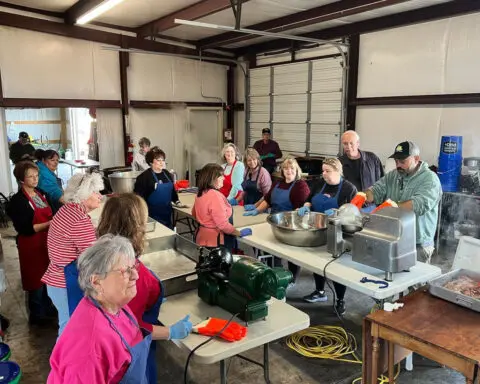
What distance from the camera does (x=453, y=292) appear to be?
7.07 feet

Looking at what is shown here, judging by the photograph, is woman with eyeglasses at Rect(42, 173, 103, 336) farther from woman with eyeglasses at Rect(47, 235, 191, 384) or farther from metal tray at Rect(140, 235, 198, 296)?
woman with eyeglasses at Rect(47, 235, 191, 384)

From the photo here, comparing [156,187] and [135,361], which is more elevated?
[156,187]

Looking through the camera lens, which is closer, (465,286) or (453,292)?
(453,292)

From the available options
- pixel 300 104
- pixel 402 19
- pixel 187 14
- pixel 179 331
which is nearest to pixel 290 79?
pixel 300 104

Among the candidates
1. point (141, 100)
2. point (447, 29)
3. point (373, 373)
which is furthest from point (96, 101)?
point (373, 373)

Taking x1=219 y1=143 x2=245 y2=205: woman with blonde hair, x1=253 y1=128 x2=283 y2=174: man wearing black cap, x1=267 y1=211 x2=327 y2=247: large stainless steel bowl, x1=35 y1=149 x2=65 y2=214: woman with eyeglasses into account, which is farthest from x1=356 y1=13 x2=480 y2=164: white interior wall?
x1=35 y1=149 x2=65 y2=214: woman with eyeglasses

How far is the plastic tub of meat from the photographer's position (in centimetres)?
211

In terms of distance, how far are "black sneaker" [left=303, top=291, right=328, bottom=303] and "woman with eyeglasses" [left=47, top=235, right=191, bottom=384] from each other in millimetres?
2705

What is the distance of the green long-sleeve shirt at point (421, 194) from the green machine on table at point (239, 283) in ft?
4.61

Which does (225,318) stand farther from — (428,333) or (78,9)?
(78,9)

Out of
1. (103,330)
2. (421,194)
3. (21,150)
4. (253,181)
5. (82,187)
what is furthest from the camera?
(21,150)

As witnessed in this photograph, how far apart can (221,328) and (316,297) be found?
2.35 metres

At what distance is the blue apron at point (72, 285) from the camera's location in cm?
224

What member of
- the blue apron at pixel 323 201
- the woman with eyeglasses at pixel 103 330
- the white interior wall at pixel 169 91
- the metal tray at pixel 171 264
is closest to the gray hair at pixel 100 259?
the woman with eyeglasses at pixel 103 330
